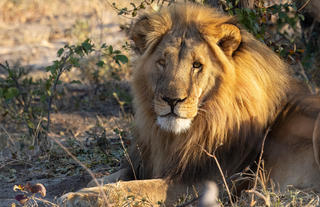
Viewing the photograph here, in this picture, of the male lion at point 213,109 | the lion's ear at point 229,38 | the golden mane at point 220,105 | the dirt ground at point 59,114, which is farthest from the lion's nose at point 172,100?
the dirt ground at point 59,114

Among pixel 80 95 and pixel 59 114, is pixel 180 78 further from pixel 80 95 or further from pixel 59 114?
pixel 80 95

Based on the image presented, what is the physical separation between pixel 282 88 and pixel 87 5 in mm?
8512

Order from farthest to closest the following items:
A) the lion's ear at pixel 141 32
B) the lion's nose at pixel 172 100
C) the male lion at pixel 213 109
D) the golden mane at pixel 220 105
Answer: the lion's ear at pixel 141 32 → the golden mane at pixel 220 105 → the male lion at pixel 213 109 → the lion's nose at pixel 172 100

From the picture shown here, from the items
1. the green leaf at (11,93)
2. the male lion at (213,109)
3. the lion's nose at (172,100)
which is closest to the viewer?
the lion's nose at (172,100)

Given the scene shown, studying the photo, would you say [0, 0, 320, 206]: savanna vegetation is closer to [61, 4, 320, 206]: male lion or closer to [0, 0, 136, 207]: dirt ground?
[0, 0, 136, 207]: dirt ground

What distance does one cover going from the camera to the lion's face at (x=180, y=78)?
11.1ft

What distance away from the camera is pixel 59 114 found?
259 inches

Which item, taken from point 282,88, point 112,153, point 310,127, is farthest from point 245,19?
point 112,153

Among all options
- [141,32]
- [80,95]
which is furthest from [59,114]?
[141,32]

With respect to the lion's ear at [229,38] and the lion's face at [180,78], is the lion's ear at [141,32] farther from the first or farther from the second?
the lion's ear at [229,38]

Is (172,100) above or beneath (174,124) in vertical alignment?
above

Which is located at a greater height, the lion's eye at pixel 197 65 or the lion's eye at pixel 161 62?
the lion's eye at pixel 197 65

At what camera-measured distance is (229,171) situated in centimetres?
359

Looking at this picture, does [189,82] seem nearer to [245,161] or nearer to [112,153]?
[245,161]
